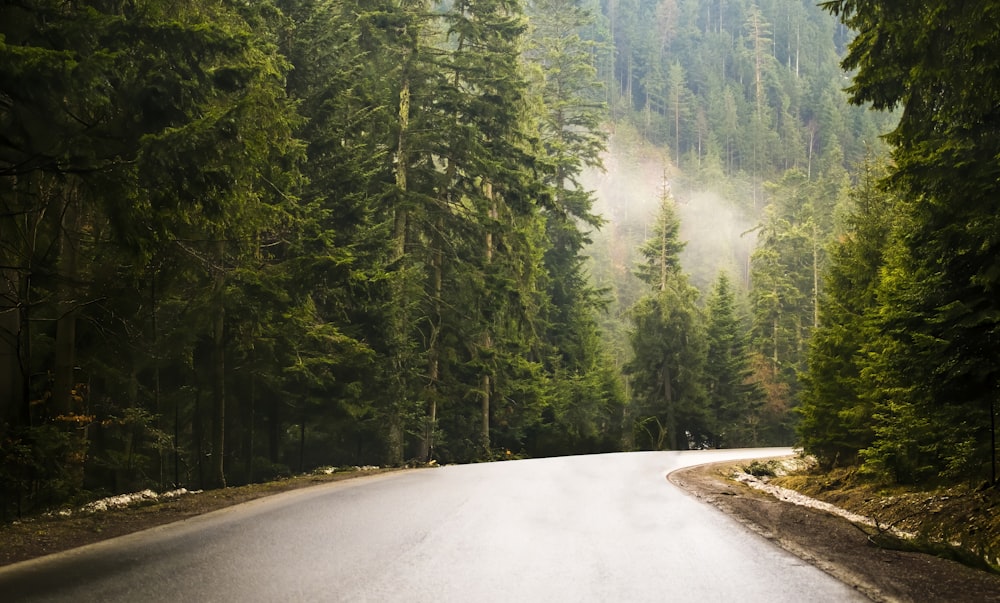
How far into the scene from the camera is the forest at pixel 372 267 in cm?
937

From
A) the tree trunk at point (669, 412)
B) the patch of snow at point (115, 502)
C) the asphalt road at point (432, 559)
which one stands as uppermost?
the asphalt road at point (432, 559)

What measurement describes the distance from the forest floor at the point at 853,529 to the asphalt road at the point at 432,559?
1.41ft

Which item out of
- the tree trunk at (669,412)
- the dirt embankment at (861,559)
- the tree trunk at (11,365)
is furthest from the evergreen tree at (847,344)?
the tree trunk at (669,412)

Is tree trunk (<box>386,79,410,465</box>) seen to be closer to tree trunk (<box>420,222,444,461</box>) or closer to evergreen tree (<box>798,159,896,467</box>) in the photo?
tree trunk (<box>420,222,444,461</box>)

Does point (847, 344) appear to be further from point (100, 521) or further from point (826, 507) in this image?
point (100, 521)

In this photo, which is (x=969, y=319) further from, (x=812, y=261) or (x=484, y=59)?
(x=812, y=261)

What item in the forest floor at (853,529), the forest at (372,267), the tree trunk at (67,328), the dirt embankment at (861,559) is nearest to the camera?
the dirt embankment at (861,559)

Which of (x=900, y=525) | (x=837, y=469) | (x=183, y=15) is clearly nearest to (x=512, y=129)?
(x=837, y=469)

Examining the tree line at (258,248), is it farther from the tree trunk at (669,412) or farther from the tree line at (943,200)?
the tree trunk at (669,412)

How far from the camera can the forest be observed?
937cm

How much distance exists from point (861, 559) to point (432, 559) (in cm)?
437

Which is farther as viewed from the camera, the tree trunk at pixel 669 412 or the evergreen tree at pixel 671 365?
the evergreen tree at pixel 671 365

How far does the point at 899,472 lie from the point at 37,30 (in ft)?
52.7

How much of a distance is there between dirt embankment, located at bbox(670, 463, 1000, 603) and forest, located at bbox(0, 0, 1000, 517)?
2.43 meters
